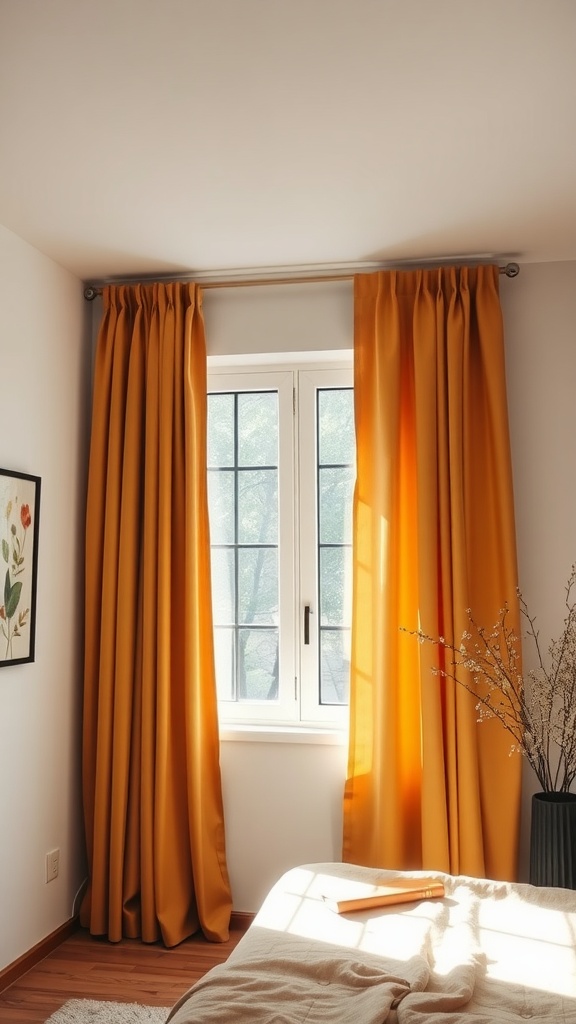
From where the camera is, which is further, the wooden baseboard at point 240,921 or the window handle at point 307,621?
the window handle at point 307,621

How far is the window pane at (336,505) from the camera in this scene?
12.2ft

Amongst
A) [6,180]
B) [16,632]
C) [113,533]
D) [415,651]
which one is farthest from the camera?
[113,533]

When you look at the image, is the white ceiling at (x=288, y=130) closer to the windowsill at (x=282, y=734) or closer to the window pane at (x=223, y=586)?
the window pane at (x=223, y=586)

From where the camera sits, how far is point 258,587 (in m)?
3.76

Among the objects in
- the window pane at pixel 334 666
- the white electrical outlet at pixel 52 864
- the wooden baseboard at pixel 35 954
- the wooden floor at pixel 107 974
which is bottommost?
the wooden floor at pixel 107 974

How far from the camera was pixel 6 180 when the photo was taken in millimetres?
2809

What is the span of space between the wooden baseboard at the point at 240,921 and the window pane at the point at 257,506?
5.08 feet

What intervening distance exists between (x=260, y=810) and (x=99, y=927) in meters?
0.78

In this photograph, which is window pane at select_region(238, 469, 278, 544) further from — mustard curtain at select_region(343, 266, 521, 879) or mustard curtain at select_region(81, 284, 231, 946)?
mustard curtain at select_region(343, 266, 521, 879)

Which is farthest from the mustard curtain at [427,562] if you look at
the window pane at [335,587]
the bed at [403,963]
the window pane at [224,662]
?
the bed at [403,963]

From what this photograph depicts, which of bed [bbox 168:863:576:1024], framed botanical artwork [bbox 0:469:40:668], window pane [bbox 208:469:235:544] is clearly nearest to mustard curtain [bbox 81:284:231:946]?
window pane [bbox 208:469:235:544]

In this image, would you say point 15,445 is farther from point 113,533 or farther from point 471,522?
point 471,522

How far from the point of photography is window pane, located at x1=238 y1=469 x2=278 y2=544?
12.4 feet

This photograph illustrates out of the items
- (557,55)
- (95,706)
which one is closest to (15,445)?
(95,706)
